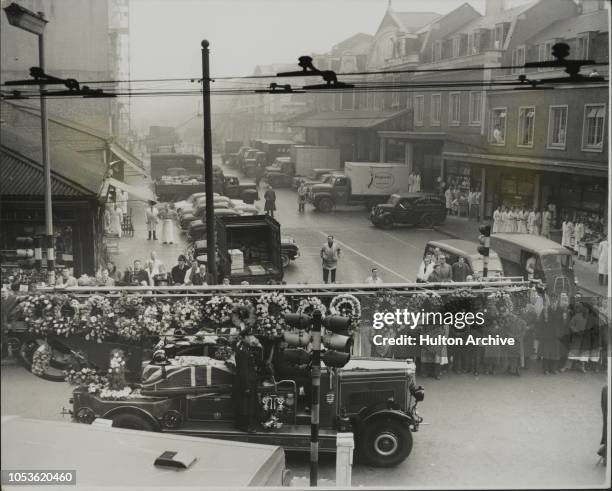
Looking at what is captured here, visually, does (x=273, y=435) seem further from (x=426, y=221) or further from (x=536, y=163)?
(x=536, y=163)

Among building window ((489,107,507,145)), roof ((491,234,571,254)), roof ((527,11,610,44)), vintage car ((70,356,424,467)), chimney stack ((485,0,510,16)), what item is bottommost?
vintage car ((70,356,424,467))

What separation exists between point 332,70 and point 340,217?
1391 millimetres

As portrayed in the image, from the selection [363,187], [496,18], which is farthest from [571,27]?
[363,187]

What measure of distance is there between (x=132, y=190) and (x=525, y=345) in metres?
3.90

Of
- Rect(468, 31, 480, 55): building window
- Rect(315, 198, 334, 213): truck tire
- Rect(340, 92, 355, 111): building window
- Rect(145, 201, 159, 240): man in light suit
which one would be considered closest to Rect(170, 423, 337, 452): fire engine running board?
Rect(145, 201, 159, 240): man in light suit

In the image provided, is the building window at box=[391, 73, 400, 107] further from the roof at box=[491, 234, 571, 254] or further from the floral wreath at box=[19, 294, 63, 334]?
the floral wreath at box=[19, 294, 63, 334]

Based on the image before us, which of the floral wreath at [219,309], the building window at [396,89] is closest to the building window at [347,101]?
the building window at [396,89]

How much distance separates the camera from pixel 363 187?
25.8ft

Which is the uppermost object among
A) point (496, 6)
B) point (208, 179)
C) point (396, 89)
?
point (496, 6)

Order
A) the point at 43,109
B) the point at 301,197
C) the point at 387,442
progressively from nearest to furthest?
the point at 387,442
the point at 43,109
the point at 301,197

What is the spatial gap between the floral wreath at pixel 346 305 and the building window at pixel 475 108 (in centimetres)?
198

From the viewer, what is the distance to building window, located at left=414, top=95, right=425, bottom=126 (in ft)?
25.1

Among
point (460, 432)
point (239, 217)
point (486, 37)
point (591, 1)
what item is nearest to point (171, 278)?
point (239, 217)

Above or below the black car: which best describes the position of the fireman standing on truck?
below
